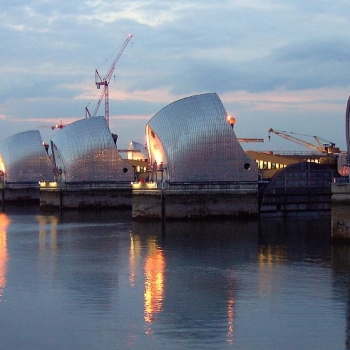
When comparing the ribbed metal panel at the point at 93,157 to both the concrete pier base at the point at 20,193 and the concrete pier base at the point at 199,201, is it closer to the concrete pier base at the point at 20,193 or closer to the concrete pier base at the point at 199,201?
the concrete pier base at the point at 20,193

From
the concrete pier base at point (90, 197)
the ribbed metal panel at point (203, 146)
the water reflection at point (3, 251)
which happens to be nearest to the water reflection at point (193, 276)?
the water reflection at point (3, 251)

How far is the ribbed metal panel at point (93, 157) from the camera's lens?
184 feet

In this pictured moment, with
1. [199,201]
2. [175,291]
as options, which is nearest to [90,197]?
[199,201]

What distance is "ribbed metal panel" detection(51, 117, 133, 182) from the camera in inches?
2212

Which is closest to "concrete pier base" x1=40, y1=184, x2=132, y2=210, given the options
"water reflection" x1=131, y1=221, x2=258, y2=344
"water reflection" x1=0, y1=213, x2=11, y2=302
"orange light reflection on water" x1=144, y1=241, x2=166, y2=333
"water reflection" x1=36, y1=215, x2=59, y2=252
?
"water reflection" x1=36, y1=215, x2=59, y2=252

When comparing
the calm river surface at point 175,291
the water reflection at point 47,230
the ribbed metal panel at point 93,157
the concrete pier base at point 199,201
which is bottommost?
the calm river surface at point 175,291

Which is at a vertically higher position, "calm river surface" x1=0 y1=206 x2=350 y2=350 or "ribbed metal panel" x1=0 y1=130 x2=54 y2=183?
"ribbed metal panel" x1=0 y1=130 x2=54 y2=183

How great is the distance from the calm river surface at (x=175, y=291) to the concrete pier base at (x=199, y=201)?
6.33 m

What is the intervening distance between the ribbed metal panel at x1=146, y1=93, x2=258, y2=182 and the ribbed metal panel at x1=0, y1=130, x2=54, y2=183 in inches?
994

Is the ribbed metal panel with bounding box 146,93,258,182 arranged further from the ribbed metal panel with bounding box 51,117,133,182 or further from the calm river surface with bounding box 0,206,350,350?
the ribbed metal panel with bounding box 51,117,133,182

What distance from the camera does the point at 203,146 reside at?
4391 cm

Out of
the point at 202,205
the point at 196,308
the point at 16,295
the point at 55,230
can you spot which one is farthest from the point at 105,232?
→ the point at 196,308

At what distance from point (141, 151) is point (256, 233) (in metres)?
60.9

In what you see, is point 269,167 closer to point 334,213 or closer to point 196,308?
point 334,213
